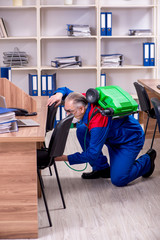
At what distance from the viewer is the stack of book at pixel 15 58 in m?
5.31

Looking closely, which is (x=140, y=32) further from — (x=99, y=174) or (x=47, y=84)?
(x=99, y=174)

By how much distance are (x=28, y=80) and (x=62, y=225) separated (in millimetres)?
3250

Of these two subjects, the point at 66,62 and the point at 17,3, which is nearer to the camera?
the point at 17,3

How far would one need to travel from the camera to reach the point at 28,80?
18.4 ft

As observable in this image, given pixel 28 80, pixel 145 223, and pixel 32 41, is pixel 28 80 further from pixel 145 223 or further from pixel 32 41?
pixel 145 223

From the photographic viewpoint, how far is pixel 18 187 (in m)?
2.42

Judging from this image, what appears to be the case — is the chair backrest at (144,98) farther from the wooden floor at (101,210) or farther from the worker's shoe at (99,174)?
the worker's shoe at (99,174)

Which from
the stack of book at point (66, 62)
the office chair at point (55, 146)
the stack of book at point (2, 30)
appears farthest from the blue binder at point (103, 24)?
the office chair at point (55, 146)

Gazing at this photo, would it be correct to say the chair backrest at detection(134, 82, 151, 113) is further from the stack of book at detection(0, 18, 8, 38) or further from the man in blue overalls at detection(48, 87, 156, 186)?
the stack of book at detection(0, 18, 8, 38)

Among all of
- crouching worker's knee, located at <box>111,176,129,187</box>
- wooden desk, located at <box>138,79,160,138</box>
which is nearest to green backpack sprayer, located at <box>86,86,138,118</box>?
crouching worker's knee, located at <box>111,176,129,187</box>

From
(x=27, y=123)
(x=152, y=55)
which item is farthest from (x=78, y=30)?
(x=27, y=123)

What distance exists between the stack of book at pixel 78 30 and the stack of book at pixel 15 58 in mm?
674

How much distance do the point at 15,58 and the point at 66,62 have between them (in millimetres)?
672

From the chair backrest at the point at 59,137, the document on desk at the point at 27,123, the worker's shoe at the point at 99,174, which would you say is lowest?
the worker's shoe at the point at 99,174
